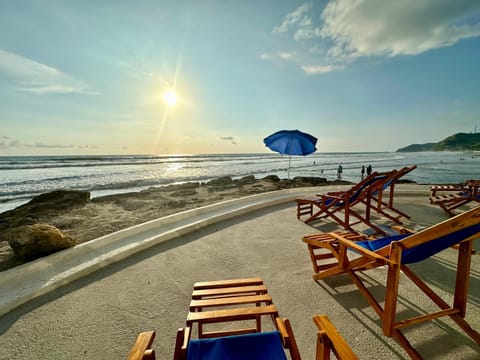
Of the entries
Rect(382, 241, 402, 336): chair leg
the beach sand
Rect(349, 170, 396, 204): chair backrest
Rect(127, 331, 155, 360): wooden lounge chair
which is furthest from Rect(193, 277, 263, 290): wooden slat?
Rect(349, 170, 396, 204): chair backrest

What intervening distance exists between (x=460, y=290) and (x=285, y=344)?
162 centimetres

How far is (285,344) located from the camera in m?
1.17

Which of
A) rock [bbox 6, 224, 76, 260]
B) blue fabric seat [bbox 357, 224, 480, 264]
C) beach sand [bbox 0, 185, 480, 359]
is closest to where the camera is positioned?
blue fabric seat [bbox 357, 224, 480, 264]

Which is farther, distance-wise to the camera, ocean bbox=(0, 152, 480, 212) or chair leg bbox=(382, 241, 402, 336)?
ocean bbox=(0, 152, 480, 212)

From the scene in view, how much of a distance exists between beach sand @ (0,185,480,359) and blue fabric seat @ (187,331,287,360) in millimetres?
563

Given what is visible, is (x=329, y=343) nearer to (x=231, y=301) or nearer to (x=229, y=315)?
(x=229, y=315)

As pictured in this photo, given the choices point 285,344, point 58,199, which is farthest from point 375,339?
point 58,199

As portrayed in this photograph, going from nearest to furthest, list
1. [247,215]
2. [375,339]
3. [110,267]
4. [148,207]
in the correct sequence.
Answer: [375,339] < [110,267] < [247,215] < [148,207]

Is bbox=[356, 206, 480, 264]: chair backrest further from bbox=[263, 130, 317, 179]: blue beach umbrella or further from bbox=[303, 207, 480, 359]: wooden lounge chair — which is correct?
bbox=[263, 130, 317, 179]: blue beach umbrella

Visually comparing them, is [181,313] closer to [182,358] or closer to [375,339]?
[182,358]

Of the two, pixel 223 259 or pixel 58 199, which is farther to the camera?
pixel 58 199

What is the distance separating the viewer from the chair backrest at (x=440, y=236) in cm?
130

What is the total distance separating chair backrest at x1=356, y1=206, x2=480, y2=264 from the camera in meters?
1.30

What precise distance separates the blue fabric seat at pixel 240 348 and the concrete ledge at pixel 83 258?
2.19 metres
